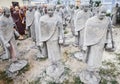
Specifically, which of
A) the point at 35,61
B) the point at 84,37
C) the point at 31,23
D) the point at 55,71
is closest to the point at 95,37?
the point at 84,37

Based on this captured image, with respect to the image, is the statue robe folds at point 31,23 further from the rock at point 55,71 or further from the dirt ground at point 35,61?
the rock at point 55,71

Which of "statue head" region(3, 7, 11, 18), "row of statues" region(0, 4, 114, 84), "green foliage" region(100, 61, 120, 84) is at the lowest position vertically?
"green foliage" region(100, 61, 120, 84)

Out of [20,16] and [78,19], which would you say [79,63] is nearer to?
[78,19]

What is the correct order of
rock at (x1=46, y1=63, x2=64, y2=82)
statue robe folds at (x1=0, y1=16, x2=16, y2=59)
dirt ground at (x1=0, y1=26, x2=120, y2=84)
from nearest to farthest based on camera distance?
1. statue robe folds at (x1=0, y1=16, x2=16, y2=59)
2. rock at (x1=46, y1=63, x2=64, y2=82)
3. dirt ground at (x1=0, y1=26, x2=120, y2=84)

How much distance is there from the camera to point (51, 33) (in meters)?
5.20

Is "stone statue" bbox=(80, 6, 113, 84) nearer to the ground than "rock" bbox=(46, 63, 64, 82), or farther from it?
farther from it

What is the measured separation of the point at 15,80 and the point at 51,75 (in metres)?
1.21

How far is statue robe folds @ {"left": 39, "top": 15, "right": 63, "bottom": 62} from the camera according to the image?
202 inches

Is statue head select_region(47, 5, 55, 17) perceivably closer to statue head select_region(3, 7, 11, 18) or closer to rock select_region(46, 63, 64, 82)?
statue head select_region(3, 7, 11, 18)

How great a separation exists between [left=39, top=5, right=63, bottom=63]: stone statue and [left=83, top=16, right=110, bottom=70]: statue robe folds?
0.84 metres

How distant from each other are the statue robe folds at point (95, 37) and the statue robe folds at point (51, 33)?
2.76 ft

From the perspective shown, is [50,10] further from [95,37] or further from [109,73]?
[109,73]

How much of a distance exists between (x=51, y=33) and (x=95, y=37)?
48.7 inches

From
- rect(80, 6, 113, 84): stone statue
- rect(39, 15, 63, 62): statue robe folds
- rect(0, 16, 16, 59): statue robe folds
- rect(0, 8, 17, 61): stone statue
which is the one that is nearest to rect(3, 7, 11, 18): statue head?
rect(0, 8, 17, 61): stone statue
